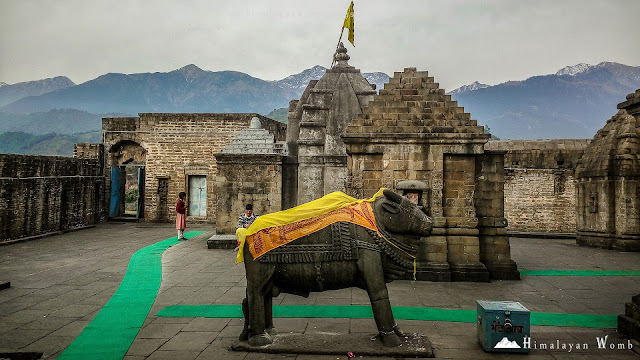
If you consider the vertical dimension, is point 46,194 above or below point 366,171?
below

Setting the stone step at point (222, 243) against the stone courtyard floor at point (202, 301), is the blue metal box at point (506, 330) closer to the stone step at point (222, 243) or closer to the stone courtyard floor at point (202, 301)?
the stone courtyard floor at point (202, 301)

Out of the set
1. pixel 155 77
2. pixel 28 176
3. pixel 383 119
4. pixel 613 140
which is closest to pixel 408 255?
pixel 383 119

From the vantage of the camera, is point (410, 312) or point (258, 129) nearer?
point (410, 312)

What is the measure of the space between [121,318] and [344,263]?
3892 millimetres

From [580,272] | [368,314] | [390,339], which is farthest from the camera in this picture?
[580,272]

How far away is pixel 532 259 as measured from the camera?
11672 millimetres

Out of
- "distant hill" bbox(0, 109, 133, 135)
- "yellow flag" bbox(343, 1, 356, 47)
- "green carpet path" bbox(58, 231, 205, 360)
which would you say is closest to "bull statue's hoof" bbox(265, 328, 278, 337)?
"green carpet path" bbox(58, 231, 205, 360)

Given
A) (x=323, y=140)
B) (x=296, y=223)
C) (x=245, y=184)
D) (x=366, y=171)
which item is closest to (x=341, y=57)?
(x=323, y=140)

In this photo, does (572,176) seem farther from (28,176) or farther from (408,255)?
(28,176)

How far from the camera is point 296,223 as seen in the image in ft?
16.2

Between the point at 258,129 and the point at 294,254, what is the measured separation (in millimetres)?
9959

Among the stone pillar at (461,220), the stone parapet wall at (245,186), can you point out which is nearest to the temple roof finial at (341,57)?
the stone parapet wall at (245,186)

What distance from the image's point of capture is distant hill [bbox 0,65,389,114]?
14912 centimetres

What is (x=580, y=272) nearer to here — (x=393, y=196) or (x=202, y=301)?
(x=393, y=196)
